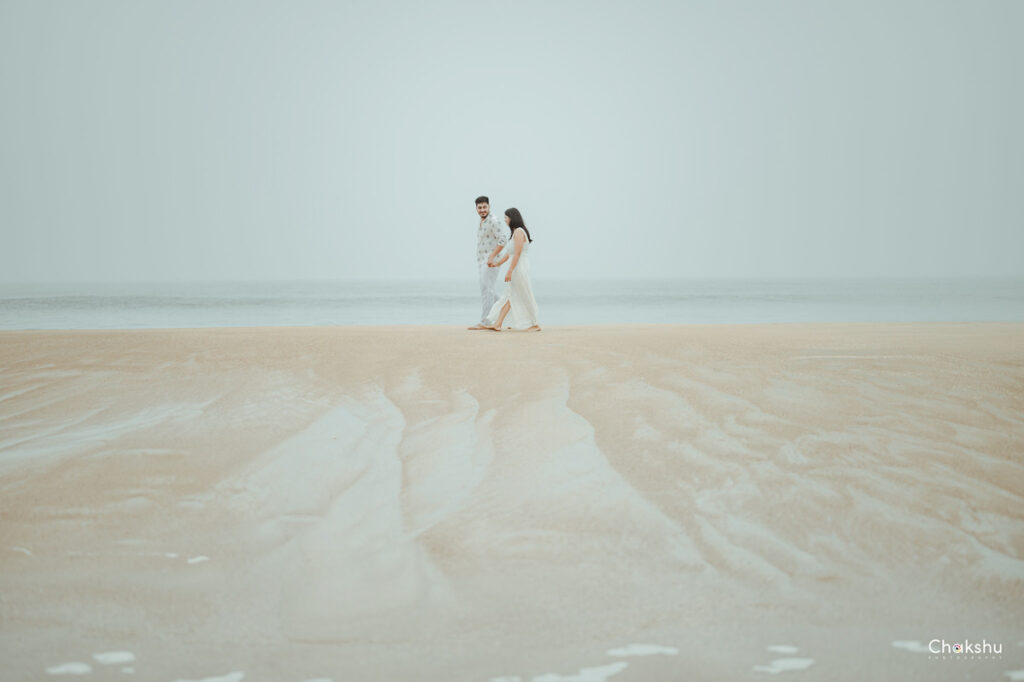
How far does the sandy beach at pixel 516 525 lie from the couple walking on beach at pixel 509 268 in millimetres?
4222

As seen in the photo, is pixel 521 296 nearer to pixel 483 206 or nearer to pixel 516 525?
pixel 483 206

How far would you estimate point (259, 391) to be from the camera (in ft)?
10.6

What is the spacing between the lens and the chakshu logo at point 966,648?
1473 millimetres

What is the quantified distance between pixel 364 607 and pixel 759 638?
31.0 inches

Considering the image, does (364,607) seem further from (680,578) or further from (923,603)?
(923,603)

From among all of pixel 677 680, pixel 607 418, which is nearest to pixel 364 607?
pixel 677 680

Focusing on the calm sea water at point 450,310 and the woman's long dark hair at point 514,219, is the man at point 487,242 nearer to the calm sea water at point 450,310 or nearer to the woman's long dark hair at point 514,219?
the woman's long dark hair at point 514,219

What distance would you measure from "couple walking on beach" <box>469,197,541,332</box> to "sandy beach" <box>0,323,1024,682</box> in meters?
4.22

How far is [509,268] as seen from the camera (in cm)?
768

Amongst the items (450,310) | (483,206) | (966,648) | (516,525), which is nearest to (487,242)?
(483,206)

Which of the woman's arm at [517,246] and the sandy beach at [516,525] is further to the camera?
the woman's arm at [517,246]

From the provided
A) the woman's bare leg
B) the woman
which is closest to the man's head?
the woman

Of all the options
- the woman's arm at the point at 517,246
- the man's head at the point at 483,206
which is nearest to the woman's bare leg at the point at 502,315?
the woman's arm at the point at 517,246

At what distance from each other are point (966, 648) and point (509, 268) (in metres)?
6.38
